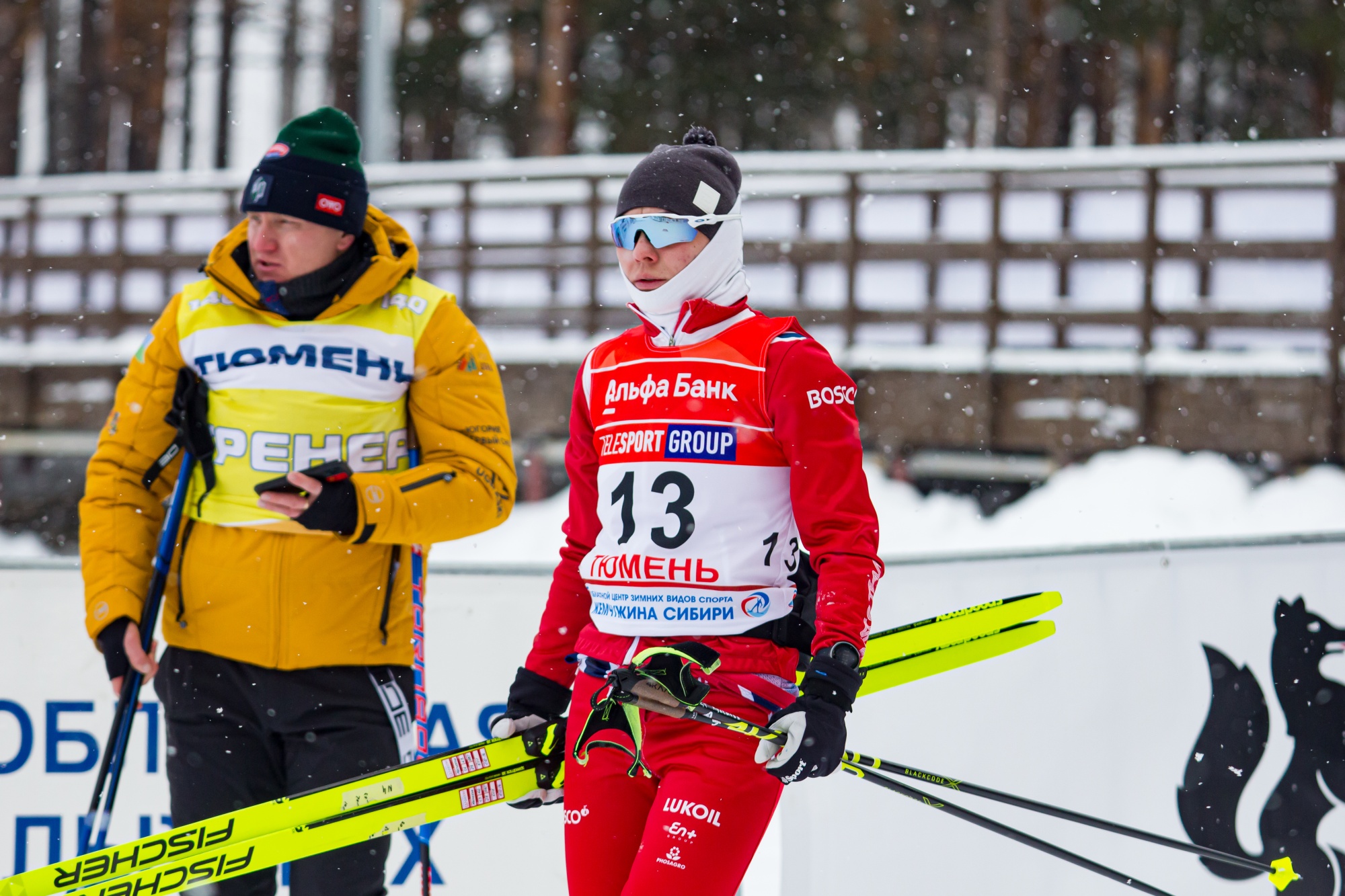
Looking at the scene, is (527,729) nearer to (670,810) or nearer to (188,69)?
(670,810)

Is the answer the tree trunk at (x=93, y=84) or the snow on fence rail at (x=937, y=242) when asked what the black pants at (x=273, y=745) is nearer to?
the snow on fence rail at (x=937, y=242)

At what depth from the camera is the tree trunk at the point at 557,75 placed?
17.7m

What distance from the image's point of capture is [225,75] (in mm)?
25969

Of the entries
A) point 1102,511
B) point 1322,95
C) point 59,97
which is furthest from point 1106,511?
point 59,97

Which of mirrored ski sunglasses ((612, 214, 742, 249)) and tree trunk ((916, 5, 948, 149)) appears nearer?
mirrored ski sunglasses ((612, 214, 742, 249))

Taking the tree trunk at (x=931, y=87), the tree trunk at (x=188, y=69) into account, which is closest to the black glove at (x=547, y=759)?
the tree trunk at (x=931, y=87)

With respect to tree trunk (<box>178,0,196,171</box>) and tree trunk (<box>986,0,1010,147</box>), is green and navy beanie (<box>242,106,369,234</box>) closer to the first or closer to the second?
tree trunk (<box>986,0,1010,147</box>)

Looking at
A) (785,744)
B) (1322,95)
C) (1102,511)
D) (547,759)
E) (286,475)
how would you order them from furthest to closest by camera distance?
1. (1322,95)
2. (1102,511)
3. (286,475)
4. (547,759)
5. (785,744)

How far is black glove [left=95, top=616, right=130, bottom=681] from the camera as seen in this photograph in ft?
9.25

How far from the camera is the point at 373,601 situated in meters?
2.85

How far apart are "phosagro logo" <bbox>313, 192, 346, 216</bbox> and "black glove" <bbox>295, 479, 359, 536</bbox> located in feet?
1.97

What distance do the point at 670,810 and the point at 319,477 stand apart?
0.95 meters

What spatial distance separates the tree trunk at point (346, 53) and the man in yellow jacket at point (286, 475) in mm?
22082

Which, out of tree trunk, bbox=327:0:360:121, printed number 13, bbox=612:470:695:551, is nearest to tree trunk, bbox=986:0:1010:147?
tree trunk, bbox=327:0:360:121
